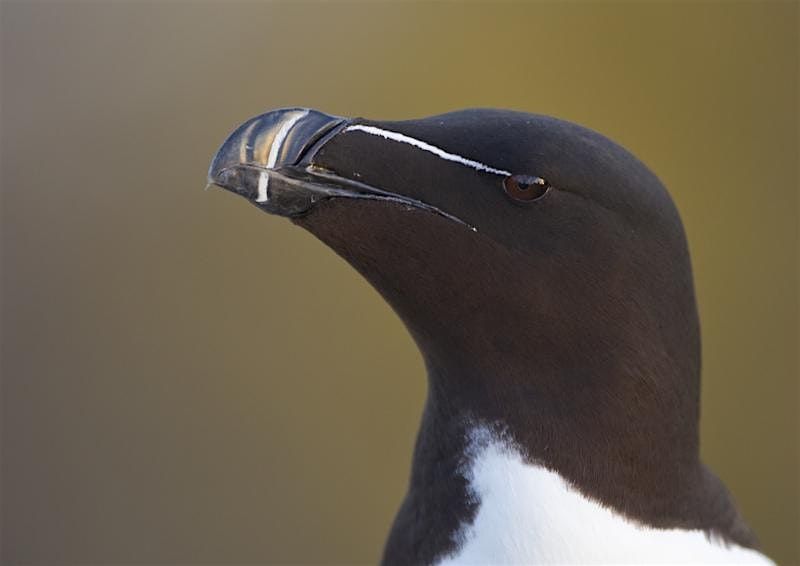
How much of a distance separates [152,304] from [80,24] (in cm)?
95

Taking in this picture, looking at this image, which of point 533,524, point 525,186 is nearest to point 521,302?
point 525,186

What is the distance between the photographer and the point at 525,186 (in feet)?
4.02

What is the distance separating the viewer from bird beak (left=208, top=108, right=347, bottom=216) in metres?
1.19

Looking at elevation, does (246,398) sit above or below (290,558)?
above

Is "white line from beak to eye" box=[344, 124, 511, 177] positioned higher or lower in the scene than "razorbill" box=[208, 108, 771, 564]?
higher

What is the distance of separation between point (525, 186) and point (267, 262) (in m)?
2.41

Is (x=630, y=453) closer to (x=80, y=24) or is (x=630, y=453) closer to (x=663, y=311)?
(x=663, y=311)

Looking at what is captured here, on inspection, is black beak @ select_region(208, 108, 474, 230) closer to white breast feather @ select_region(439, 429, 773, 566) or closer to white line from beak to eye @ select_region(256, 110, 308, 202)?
white line from beak to eye @ select_region(256, 110, 308, 202)

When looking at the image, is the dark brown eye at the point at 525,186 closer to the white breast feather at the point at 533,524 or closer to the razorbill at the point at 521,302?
the razorbill at the point at 521,302

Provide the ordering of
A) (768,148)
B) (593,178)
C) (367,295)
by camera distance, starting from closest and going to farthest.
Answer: (593,178)
(768,148)
(367,295)

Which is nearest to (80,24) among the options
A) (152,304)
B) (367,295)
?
(152,304)

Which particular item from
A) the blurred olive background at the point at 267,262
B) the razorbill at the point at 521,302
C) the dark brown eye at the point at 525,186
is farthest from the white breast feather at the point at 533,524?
the blurred olive background at the point at 267,262

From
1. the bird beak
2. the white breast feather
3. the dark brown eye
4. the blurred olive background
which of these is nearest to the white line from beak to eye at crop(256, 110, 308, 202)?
the bird beak

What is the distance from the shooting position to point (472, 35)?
3.39 m
